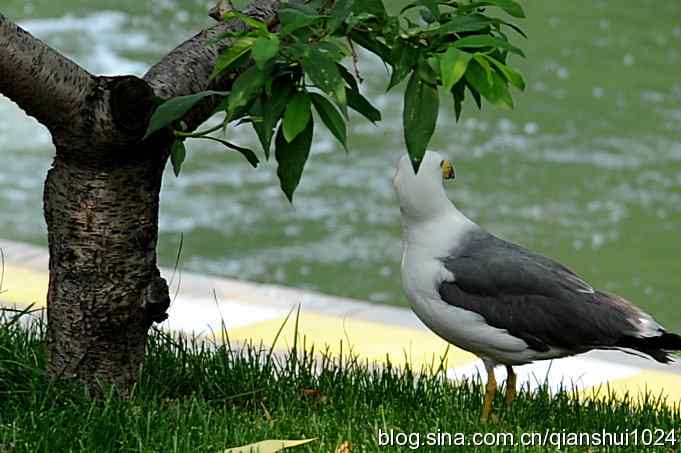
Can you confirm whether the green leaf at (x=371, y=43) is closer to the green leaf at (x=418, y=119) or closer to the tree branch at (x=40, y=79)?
the green leaf at (x=418, y=119)

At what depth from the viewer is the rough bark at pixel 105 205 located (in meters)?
4.43

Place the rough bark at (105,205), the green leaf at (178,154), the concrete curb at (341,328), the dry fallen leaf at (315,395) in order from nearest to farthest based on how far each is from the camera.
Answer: the green leaf at (178,154) < the rough bark at (105,205) < the dry fallen leaf at (315,395) < the concrete curb at (341,328)

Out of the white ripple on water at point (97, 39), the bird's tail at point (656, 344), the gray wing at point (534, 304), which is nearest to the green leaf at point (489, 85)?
the gray wing at point (534, 304)

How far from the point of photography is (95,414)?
446 cm

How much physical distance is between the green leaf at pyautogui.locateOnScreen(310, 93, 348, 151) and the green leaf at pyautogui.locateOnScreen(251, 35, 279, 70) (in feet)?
0.65

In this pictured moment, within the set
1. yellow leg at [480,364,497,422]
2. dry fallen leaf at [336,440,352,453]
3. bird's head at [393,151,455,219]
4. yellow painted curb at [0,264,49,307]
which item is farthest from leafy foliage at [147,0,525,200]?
yellow painted curb at [0,264,49,307]

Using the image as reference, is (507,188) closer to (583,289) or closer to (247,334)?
(247,334)

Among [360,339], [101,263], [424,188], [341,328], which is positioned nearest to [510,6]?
[424,188]

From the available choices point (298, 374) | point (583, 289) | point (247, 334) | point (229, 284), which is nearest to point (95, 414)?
point (298, 374)

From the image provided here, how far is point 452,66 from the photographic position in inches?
Answer: 137

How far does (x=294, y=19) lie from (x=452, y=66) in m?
0.46

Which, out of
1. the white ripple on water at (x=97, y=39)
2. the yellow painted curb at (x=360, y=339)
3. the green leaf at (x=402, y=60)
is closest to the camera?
the green leaf at (x=402, y=60)

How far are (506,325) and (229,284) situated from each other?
3.04m

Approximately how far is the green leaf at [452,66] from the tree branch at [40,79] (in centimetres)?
140
